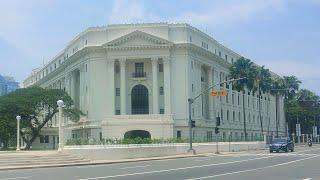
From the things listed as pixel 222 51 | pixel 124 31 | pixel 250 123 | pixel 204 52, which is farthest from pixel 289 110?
pixel 124 31

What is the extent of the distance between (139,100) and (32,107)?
16491mm

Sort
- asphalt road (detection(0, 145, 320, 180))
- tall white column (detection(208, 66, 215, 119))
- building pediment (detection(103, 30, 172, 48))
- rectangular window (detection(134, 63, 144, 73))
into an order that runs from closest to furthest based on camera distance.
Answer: asphalt road (detection(0, 145, 320, 180)) < building pediment (detection(103, 30, 172, 48)) < rectangular window (detection(134, 63, 144, 73)) < tall white column (detection(208, 66, 215, 119))

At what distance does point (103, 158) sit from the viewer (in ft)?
Result: 157

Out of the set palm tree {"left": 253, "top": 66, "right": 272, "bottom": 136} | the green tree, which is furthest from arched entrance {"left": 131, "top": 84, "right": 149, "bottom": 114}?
palm tree {"left": 253, "top": 66, "right": 272, "bottom": 136}

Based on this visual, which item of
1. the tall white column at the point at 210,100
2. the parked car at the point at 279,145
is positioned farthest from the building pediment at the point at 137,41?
the parked car at the point at 279,145

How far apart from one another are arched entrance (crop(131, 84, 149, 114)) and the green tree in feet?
29.0

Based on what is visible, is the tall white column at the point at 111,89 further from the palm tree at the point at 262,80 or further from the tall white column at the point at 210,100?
the palm tree at the point at 262,80

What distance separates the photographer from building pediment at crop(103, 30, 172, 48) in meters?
87.0

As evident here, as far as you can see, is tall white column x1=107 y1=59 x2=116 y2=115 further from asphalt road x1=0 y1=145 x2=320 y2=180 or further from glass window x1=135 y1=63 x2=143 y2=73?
asphalt road x1=0 y1=145 x2=320 y2=180

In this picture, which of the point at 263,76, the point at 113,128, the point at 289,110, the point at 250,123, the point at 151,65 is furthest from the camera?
the point at 289,110

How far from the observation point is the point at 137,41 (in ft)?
287

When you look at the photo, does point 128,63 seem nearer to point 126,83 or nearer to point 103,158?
point 126,83

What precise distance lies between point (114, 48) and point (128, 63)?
4.24 metres

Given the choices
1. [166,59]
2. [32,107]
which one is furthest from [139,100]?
[32,107]
